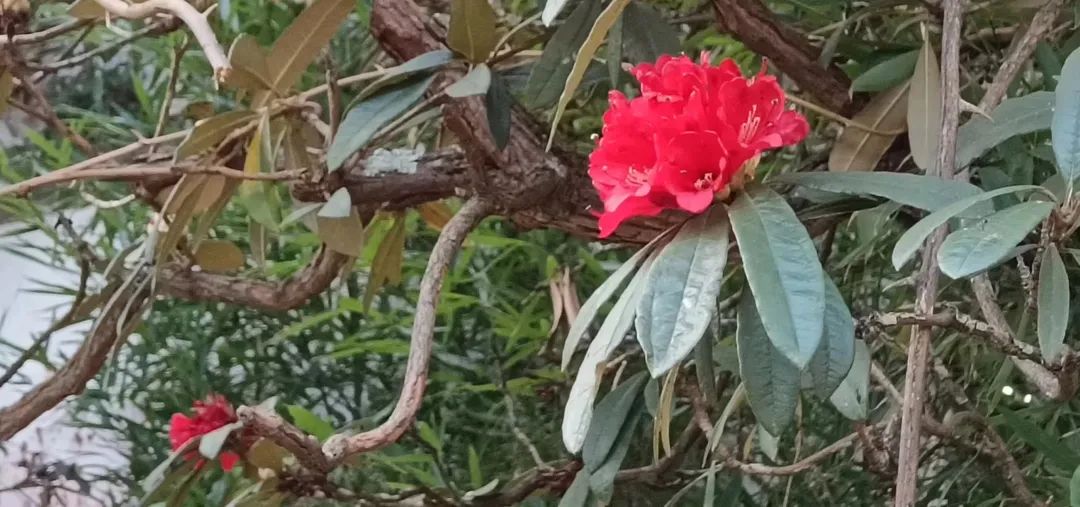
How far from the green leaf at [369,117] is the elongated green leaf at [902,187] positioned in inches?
7.0

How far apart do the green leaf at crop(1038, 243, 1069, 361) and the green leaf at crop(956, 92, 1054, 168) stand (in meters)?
0.06

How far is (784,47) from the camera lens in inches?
19.5

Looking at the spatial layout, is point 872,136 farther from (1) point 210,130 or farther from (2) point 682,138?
(1) point 210,130

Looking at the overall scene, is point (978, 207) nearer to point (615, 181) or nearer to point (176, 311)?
point (615, 181)

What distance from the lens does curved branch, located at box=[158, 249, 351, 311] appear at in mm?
623

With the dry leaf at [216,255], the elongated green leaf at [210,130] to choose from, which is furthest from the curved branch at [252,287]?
the elongated green leaf at [210,130]

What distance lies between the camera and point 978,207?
320 mm

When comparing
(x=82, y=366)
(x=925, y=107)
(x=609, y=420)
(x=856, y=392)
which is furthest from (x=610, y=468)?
(x=82, y=366)

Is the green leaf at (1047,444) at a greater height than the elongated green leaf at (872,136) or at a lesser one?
lesser

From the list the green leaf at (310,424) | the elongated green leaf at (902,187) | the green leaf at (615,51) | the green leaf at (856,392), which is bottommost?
the green leaf at (310,424)

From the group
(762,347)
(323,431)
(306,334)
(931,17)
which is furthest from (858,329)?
(306,334)

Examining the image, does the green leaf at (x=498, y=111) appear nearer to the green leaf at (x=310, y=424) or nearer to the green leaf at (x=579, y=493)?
the green leaf at (x=579, y=493)

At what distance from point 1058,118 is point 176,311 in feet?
2.37

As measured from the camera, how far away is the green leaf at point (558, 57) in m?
0.47
